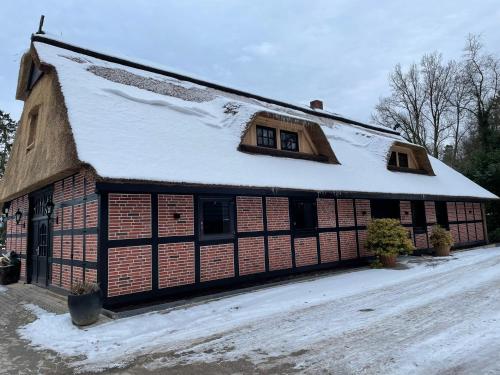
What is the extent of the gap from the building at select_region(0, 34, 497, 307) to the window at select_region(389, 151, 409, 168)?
169 cm

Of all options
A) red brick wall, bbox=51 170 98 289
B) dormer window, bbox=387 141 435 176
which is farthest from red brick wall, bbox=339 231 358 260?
red brick wall, bbox=51 170 98 289

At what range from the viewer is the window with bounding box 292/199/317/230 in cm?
1006

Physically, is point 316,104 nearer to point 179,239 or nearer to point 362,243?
point 362,243

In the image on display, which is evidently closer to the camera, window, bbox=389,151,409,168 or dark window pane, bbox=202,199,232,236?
dark window pane, bbox=202,199,232,236

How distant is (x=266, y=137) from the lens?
1091 centimetres

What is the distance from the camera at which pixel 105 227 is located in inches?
263

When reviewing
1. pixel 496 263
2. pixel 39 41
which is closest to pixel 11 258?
pixel 39 41

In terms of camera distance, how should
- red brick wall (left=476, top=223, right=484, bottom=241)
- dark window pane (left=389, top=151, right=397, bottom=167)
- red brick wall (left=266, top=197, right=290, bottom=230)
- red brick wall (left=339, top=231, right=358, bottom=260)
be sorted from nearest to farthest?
1. red brick wall (left=266, top=197, right=290, bottom=230)
2. red brick wall (left=339, top=231, right=358, bottom=260)
3. dark window pane (left=389, top=151, right=397, bottom=167)
4. red brick wall (left=476, top=223, right=484, bottom=241)

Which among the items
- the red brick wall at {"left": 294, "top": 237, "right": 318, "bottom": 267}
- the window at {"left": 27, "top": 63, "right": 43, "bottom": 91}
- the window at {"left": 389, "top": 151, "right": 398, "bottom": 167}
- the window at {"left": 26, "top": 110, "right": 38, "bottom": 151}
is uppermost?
the window at {"left": 27, "top": 63, "right": 43, "bottom": 91}

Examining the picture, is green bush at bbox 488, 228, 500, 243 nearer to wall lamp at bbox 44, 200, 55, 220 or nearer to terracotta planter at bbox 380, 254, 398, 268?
terracotta planter at bbox 380, 254, 398, 268

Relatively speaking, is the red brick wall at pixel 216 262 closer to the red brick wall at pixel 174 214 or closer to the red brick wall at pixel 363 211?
the red brick wall at pixel 174 214

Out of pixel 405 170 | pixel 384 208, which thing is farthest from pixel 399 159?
pixel 384 208

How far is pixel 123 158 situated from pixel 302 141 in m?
6.50

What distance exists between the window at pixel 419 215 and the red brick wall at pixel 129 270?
35.6 feet
